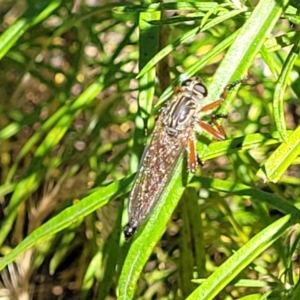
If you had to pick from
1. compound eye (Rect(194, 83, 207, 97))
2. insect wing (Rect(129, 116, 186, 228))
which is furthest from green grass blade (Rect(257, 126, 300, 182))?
compound eye (Rect(194, 83, 207, 97))

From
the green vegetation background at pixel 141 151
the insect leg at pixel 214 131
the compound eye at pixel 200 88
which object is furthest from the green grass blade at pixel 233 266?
the compound eye at pixel 200 88

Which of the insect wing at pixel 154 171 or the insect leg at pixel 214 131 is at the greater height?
the insect leg at pixel 214 131

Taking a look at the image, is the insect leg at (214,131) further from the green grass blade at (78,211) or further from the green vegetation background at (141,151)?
the green grass blade at (78,211)

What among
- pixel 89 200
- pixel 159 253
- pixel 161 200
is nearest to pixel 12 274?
pixel 159 253

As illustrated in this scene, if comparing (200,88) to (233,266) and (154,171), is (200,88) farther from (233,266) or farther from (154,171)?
(233,266)

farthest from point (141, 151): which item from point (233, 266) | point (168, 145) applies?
point (233, 266)
